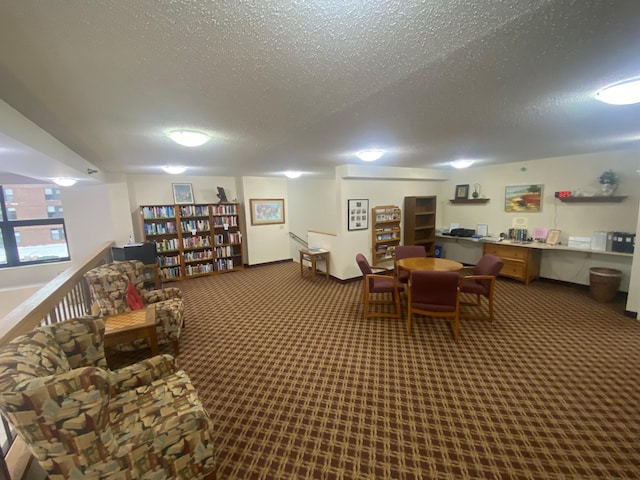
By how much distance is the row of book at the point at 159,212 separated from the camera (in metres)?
5.74

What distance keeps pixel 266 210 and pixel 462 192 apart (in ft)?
15.9

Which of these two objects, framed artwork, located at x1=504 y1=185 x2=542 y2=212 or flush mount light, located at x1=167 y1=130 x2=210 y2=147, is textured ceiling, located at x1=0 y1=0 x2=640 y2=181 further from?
framed artwork, located at x1=504 y1=185 x2=542 y2=212

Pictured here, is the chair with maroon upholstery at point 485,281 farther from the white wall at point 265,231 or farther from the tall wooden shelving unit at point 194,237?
the tall wooden shelving unit at point 194,237

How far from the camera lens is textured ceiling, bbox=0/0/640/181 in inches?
37.8

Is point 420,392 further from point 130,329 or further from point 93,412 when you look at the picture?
point 130,329

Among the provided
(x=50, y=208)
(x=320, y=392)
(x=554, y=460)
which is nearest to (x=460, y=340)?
(x=554, y=460)

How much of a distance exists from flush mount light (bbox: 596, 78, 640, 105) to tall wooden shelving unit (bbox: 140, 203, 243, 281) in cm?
626

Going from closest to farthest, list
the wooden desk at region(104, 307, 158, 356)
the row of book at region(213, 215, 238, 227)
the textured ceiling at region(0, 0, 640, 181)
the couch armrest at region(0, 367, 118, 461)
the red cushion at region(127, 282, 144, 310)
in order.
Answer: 1. the textured ceiling at region(0, 0, 640, 181)
2. the couch armrest at region(0, 367, 118, 461)
3. the wooden desk at region(104, 307, 158, 356)
4. the red cushion at region(127, 282, 144, 310)
5. the row of book at region(213, 215, 238, 227)

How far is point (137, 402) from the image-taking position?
1648mm

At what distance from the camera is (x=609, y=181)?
13.7 ft

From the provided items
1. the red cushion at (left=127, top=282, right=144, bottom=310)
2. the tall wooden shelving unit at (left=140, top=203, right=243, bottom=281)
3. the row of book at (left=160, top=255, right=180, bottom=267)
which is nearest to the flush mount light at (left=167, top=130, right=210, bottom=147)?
the red cushion at (left=127, top=282, right=144, bottom=310)

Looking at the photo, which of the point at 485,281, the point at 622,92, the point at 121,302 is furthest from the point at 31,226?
the point at 622,92

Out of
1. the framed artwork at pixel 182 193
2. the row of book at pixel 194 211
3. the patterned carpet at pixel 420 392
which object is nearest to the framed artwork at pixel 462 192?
the patterned carpet at pixel 420 392

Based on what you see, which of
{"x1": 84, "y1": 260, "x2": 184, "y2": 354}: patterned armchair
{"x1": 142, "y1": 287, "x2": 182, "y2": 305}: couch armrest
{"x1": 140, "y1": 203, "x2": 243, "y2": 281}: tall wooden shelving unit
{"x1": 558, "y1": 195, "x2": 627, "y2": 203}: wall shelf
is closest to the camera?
{"x1": 84, "y1": 260, "x2": 184, "y2": 354}: patterned armchair
